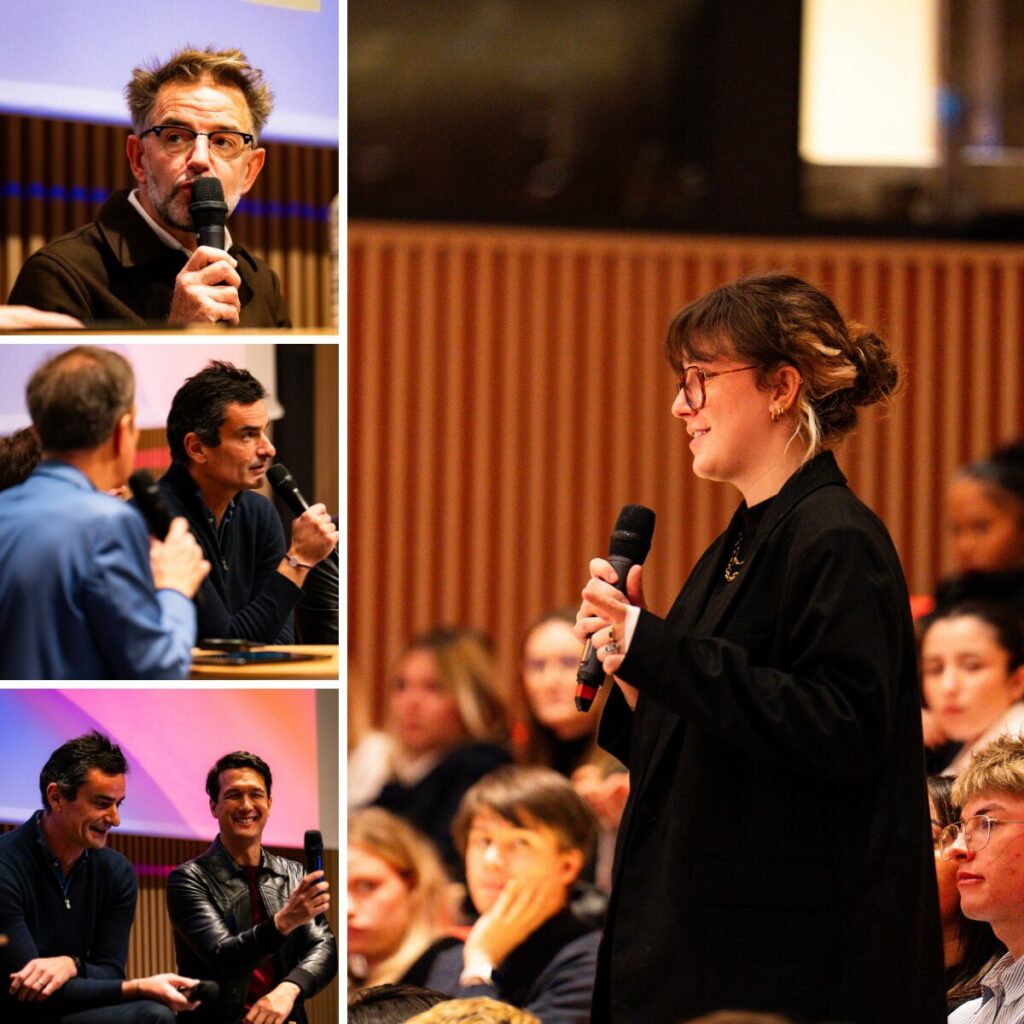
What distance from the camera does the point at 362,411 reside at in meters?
6.64

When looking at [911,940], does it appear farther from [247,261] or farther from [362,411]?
[362,411]

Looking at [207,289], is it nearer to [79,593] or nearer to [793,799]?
[79,593]

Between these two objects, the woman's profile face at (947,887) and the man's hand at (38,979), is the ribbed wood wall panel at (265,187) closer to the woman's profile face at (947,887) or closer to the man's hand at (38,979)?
the man's hand at (38,979)

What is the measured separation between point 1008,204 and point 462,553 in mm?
2542

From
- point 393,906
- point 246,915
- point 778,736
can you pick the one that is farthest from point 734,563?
point 393,906

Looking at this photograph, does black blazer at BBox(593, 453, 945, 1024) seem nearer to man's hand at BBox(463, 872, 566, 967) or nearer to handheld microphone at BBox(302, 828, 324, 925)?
handheld microphone at BBox(302, 828, 324, 925)

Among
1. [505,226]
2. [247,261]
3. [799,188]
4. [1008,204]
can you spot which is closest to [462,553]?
[505,226]

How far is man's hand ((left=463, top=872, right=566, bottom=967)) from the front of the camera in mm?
3006

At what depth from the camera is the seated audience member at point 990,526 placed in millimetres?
4809

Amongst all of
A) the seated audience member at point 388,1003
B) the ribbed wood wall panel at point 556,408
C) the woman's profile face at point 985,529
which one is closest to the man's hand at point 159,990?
the seated audience member at point 388,1003

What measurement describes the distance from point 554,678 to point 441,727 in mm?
519

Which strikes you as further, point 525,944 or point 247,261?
point 525,944

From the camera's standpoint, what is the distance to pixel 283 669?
2.03 m

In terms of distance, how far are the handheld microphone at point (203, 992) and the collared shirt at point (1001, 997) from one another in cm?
102
